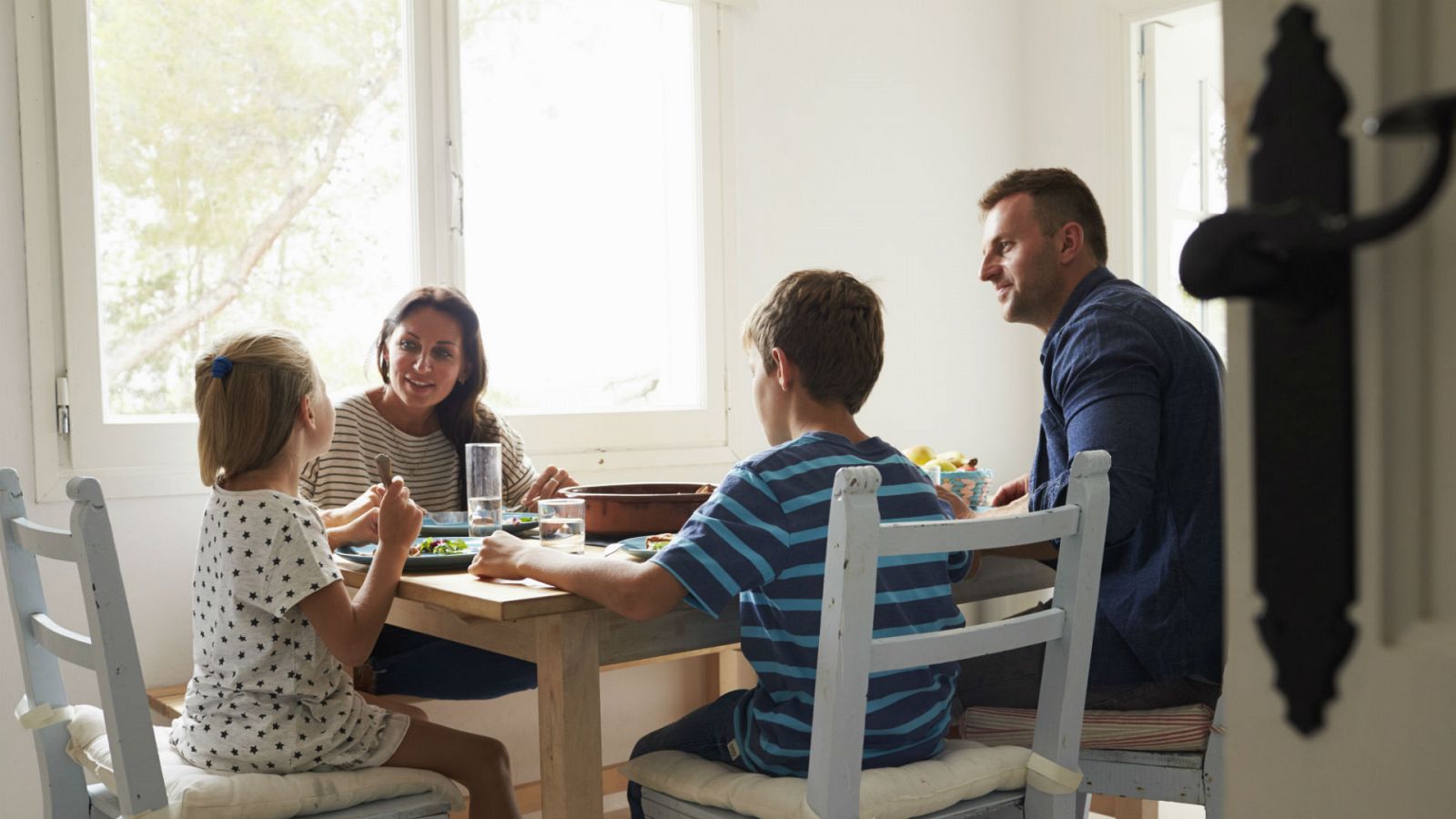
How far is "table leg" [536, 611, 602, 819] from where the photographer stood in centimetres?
156

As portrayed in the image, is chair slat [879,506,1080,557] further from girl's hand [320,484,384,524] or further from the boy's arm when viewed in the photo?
girl's hand [320,484,384,524]

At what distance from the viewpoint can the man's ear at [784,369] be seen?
1.68 meters

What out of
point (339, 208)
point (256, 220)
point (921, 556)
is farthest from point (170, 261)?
point (921, 556)

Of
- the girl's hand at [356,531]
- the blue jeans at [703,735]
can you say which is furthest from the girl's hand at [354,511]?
the blue jeans at [703,735]

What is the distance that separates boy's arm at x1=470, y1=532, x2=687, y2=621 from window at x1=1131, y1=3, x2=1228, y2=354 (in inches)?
116

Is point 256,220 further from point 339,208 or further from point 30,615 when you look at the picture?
point 30,615

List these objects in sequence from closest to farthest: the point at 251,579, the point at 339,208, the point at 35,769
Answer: the point at 251,579 < the point at 35,769 < the point at 339,208

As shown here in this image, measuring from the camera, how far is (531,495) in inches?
99.7

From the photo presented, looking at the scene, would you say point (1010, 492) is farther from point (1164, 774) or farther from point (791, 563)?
point (791, 563)

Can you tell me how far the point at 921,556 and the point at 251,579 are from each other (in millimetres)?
882

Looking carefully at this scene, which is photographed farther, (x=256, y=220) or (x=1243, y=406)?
(x=256, y=220)

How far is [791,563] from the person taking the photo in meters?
1.54

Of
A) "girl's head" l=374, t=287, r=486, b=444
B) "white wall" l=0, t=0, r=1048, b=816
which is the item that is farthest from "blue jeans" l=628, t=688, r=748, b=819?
"white wall" l=0, t=0, r=1048, b=816

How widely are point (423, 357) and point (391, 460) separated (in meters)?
0.22
